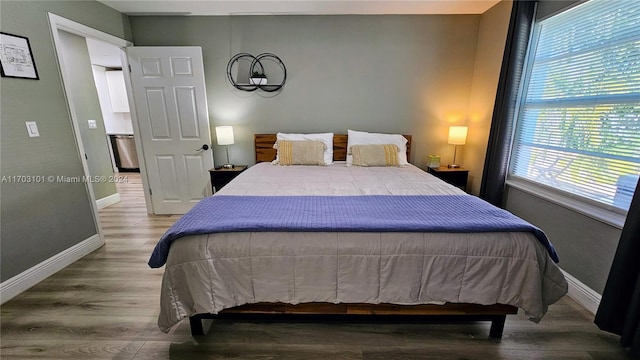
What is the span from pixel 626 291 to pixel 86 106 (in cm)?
566

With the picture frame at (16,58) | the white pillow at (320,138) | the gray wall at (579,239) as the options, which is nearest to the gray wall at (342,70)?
Result: the white pillow at (320,138)

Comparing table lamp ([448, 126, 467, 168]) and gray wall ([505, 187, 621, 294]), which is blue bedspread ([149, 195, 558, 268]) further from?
table lamp ([448, 126, 467, 168])

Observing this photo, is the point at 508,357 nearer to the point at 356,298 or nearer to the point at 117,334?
the point at 356,298

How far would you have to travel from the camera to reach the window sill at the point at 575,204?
66.4 inches

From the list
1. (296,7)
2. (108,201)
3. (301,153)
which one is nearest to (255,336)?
(301,153)

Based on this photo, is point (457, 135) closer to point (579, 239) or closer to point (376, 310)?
point (579, 239)

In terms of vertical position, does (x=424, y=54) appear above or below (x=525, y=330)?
above

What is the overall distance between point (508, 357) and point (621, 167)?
1.43 m

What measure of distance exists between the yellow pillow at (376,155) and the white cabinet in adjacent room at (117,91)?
5.39m

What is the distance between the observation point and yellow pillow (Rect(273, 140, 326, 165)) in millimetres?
3008

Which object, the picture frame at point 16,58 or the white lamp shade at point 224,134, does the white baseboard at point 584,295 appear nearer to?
the white lamp shade at point 224,134

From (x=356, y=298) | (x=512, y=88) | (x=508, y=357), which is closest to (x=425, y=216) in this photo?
(x=356, y=298)

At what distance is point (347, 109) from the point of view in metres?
3.42

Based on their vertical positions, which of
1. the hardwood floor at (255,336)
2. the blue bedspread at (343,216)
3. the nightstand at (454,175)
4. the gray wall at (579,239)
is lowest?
the hardwood floor at (255,336)
